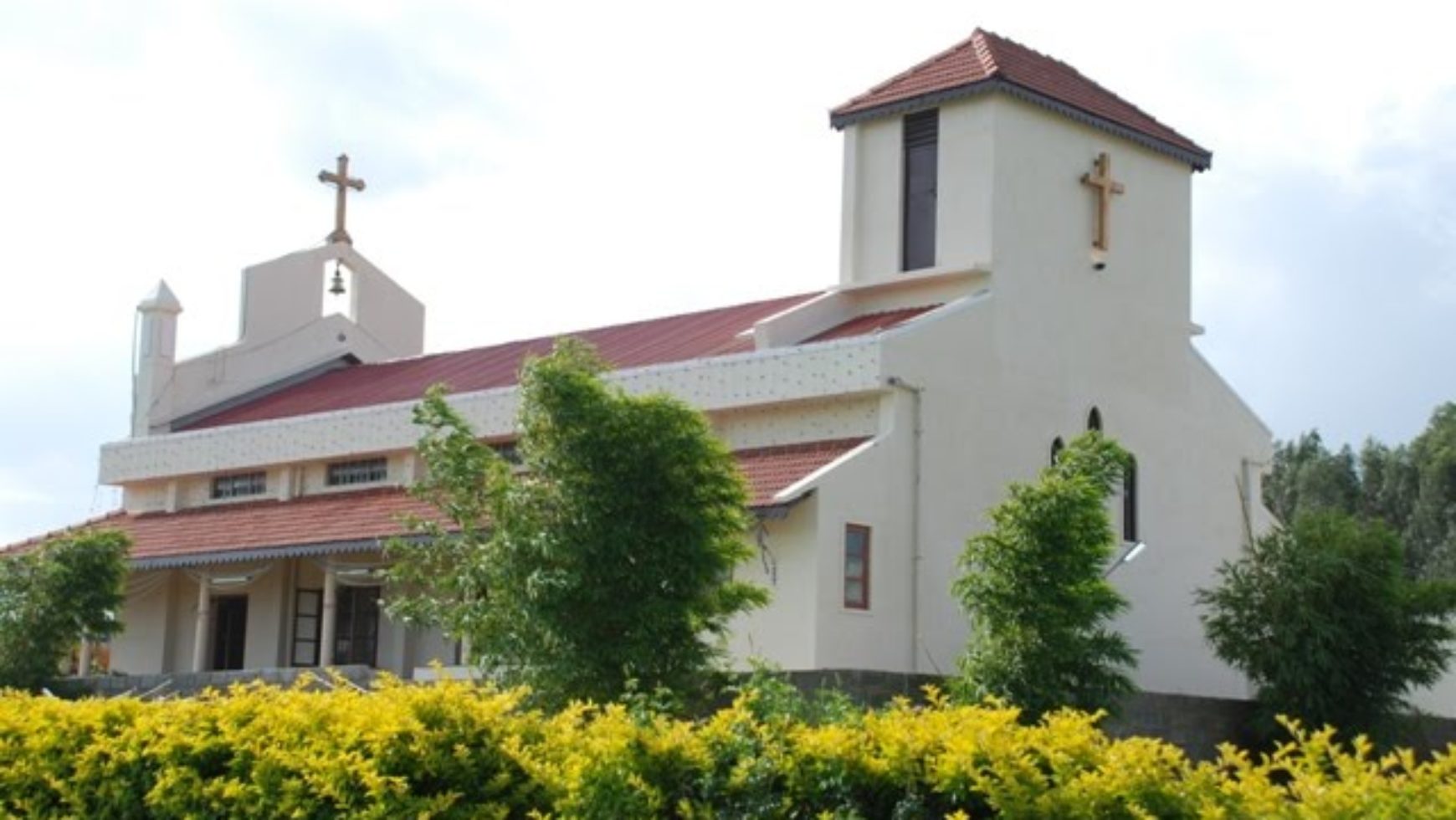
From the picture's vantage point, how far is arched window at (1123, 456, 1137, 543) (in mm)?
28719

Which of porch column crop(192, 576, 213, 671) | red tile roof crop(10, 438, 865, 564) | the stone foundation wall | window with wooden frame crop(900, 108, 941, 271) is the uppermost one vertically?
window with wooden frame crop(900, 108, 941, 271)

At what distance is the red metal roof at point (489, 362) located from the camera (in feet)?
99.2

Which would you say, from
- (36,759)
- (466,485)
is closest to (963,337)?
(466,485)

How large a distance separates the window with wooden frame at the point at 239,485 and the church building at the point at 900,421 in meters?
0.05

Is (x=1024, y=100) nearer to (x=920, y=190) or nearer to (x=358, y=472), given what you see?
(x=920, y=190)

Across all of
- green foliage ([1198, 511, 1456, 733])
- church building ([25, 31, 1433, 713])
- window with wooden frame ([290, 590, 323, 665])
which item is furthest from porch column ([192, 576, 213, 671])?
green foliage ([1198, 511, 1456, 733])

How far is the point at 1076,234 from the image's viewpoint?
28703mm

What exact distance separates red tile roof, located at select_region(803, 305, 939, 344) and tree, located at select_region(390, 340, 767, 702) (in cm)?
968

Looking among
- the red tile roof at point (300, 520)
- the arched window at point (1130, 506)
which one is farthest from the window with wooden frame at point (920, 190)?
the arched window at point (1130, 506)

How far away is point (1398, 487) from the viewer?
61375 millimetres

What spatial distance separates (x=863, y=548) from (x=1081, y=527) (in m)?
4.60

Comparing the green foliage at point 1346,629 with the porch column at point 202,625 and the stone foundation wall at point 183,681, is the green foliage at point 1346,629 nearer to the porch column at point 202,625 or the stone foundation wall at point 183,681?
the stone foundation wall at point 183,681

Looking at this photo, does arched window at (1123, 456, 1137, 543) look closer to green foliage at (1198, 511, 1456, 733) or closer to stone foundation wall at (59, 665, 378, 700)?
green foliage at (1198, 511, 1456, 733)

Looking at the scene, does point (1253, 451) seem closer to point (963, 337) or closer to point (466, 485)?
point (963, 337)
